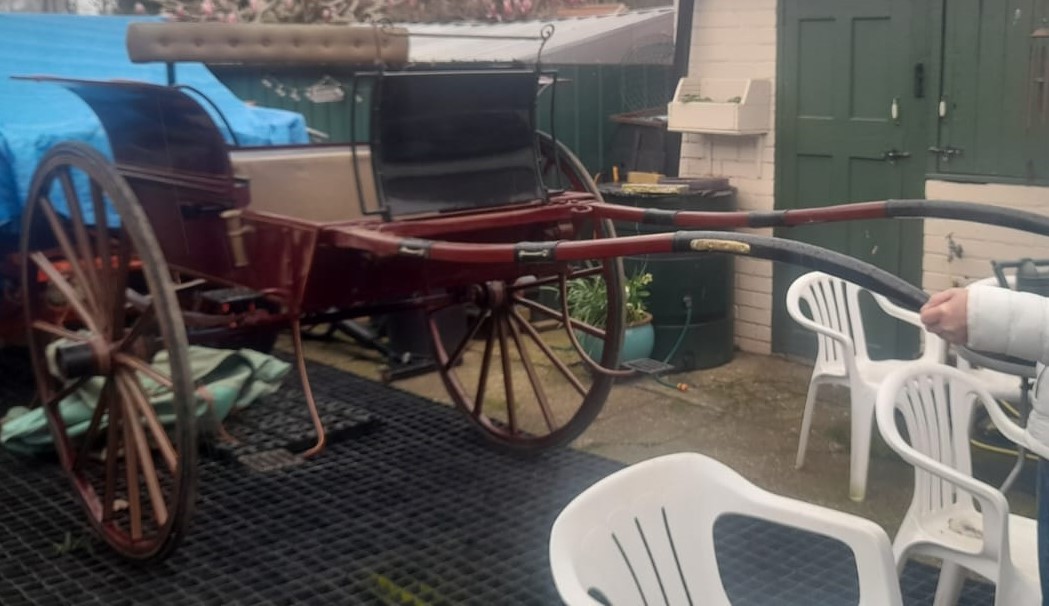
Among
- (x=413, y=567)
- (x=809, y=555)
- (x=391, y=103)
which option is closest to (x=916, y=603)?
(x=809, y=555)

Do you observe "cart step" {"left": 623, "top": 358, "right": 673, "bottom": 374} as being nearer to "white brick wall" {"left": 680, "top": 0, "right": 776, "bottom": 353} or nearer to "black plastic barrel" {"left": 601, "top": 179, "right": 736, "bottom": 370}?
"black plastic barrel" {"left": 601, "top": 179, "right": 736, "bottom": 370}

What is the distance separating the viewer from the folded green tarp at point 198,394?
418 cm

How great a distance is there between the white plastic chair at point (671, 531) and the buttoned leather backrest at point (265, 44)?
1.77 meters

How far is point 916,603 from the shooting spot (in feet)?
9.85

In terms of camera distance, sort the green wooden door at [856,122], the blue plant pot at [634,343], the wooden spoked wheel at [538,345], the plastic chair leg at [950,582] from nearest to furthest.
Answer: the plastic chair leg at [950,582], the wooden spoked wheel at [538,345], the green wooden door at [856,122], the blue plant pot at [634,343]

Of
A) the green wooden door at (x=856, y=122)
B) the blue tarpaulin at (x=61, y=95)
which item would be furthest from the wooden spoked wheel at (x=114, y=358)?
the green wooden door at (x=856, y=122)

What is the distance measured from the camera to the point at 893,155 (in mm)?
4949

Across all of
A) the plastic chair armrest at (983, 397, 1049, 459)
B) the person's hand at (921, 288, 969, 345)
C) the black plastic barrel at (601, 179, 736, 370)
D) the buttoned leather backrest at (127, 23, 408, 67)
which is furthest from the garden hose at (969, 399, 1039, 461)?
the buttoned leather backrest at (127, 23, 408, 67)

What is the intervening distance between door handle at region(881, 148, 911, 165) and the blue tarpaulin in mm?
2866

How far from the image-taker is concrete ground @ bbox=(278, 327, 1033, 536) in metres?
4.05

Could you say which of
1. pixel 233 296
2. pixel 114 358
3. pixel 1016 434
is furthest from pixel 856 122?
pixel 114 358

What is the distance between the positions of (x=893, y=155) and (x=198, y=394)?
125 inches

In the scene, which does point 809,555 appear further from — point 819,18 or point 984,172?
point 819,18

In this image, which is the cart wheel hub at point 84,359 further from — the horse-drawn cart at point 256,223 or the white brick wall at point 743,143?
the white brick wall at point 743,143
